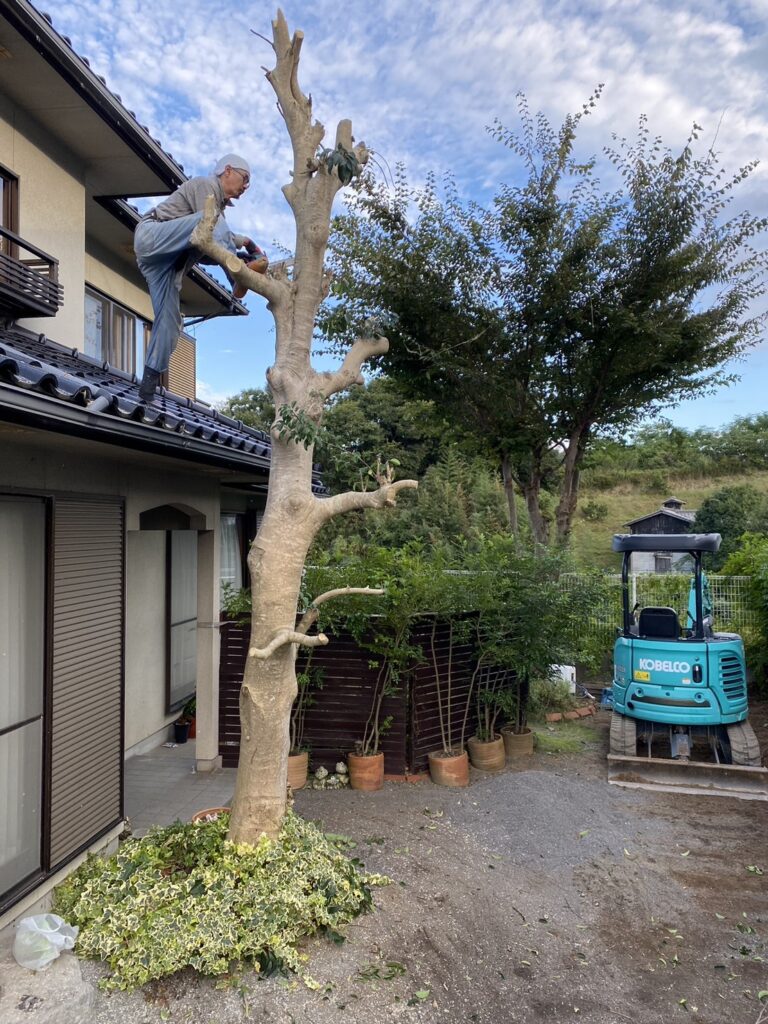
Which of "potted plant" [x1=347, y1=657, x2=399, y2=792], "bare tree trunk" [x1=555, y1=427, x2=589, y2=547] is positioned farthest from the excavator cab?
"bare tree trunk" [x1=555, y1=427, x2=589, y2=547]

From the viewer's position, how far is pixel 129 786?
237 inches

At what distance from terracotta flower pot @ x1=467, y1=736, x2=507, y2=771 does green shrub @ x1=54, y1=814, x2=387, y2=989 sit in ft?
9.62

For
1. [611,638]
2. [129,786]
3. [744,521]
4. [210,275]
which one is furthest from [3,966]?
[744,521]

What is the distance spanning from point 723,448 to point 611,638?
849 inches

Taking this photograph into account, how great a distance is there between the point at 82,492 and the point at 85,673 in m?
1.20

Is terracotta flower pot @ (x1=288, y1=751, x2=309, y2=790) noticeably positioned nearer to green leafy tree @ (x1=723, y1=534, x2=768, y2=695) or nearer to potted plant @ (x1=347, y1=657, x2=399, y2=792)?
potted plant @ (x1=347, y1=657, x2=399, y2=792)

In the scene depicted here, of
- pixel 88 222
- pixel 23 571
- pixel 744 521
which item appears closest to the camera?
pixel 23 571

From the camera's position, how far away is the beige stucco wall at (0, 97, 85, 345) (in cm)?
598

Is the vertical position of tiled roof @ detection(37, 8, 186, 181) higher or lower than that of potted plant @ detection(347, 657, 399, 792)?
higher

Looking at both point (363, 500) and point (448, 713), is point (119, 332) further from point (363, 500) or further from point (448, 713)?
point (363, 500)

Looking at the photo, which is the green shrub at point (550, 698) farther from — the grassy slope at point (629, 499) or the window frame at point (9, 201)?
the grassy slope at point (629, 499)

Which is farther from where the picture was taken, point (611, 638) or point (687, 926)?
point (611, 638)

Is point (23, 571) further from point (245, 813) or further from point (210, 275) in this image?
point (210, 275)

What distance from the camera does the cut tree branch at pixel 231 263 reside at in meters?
3.11
